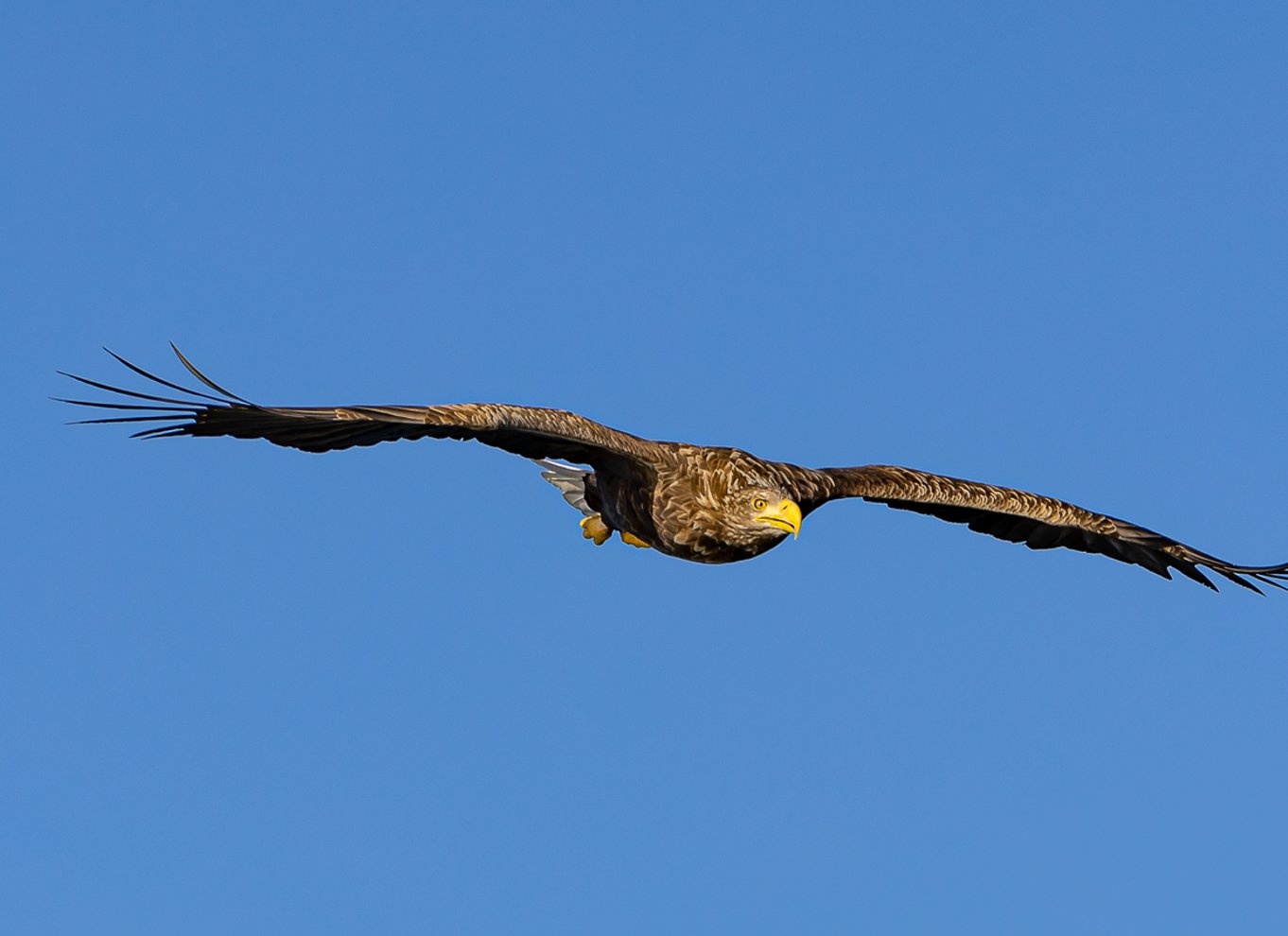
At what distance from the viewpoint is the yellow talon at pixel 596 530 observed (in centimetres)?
1580

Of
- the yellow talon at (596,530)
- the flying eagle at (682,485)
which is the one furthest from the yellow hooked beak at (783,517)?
the yellow talon at (596,530)

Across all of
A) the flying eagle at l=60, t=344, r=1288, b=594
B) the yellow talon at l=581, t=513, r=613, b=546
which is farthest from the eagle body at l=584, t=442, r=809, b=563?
the yellow talon at l=581, t=513, r=613, b=546

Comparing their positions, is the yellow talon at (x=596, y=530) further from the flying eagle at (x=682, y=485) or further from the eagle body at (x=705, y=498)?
the eagle body at (x=705, y=498)

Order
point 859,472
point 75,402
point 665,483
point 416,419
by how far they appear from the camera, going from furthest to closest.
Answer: point 859,472, point 665,483, point 416,419, point 75,402

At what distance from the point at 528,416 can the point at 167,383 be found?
2.20m

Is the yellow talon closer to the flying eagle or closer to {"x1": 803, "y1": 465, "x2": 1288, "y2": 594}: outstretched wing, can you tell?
the flying eagle

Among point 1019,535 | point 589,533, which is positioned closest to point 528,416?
point 589,533

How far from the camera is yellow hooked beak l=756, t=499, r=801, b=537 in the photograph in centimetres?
1350

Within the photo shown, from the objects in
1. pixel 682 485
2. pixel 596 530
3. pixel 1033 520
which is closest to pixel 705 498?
pixel 682 485

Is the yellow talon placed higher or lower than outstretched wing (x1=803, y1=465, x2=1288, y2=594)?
lower

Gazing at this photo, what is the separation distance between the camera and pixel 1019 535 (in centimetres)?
Result: 1609

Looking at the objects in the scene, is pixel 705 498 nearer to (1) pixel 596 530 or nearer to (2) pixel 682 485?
(2) pixel 682 485

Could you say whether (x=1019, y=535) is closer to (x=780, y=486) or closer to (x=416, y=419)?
(x=780, y=486)

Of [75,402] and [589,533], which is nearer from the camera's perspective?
[75,402]
